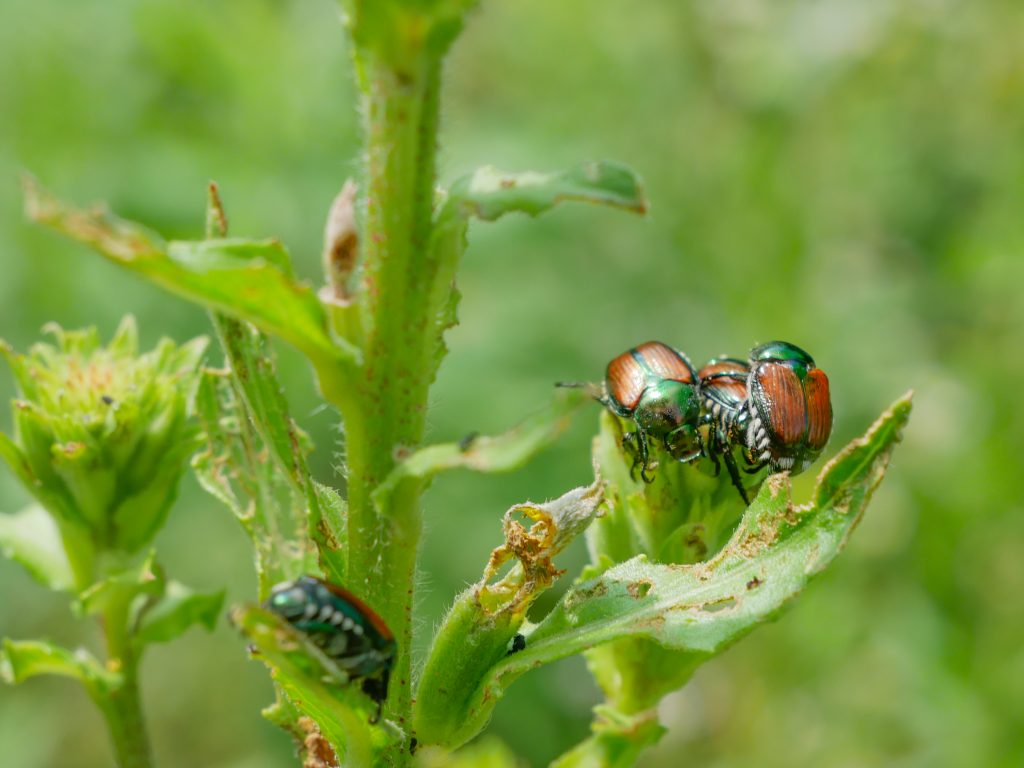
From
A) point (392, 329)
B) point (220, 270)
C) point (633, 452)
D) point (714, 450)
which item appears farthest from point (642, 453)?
point (220, 270)

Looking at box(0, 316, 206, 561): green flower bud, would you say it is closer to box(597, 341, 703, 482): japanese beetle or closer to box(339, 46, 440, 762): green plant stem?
box(339, 46, 440, 762): green plant stem

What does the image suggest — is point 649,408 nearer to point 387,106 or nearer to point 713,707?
point 387,106

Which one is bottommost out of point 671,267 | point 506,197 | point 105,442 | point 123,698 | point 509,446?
point 123,698

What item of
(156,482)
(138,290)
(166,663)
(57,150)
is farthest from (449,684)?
(166,663)

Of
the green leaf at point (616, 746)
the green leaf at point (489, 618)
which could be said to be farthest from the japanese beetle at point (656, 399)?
the green leaf at point (616, 746)

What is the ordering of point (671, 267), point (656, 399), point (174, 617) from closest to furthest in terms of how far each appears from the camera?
point (174, 617)
point (656, 399)
point (671, 267)

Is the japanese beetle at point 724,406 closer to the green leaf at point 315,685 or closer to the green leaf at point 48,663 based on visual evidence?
the green leaf at point 315,685

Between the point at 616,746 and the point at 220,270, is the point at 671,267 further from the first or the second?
the point at 220,270
